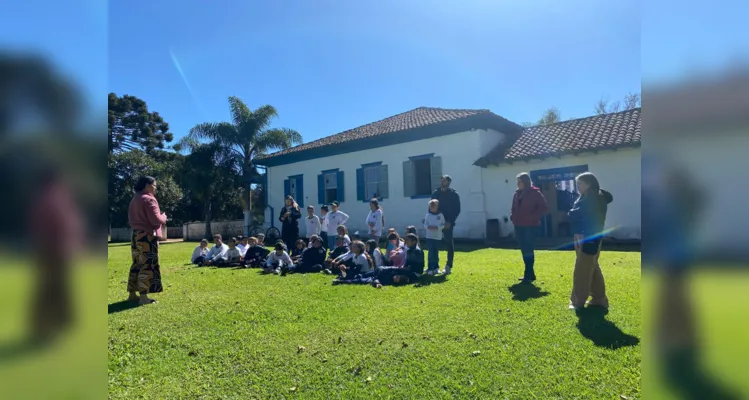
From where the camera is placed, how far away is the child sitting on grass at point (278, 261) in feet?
29.5

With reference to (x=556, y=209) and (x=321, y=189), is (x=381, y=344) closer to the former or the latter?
(x=556, y=209)

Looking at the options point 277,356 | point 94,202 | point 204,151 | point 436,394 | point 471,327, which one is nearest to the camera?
point 94,202

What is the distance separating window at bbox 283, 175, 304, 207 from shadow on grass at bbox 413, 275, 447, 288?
13.5 m

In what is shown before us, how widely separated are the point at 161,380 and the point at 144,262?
2.94 metres

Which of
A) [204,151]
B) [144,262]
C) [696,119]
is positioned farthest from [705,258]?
[204,151]

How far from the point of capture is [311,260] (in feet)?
29.7

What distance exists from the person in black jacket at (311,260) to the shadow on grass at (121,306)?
304cm

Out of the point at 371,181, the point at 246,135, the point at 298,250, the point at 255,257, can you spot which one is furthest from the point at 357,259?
the point at 246,135

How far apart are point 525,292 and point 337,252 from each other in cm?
446

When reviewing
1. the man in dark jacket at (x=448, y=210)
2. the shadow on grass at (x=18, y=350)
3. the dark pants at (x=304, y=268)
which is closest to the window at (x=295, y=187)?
the dark pants at (x=304, y=268)

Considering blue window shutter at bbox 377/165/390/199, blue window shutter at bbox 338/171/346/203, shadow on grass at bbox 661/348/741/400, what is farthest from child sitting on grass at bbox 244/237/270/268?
shadow on grass at bbox 661/348/741/400

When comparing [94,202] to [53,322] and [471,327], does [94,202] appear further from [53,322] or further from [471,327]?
[471,327]

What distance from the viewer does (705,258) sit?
0.76 m

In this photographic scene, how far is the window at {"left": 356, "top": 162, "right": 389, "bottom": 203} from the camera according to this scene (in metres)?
17.3
